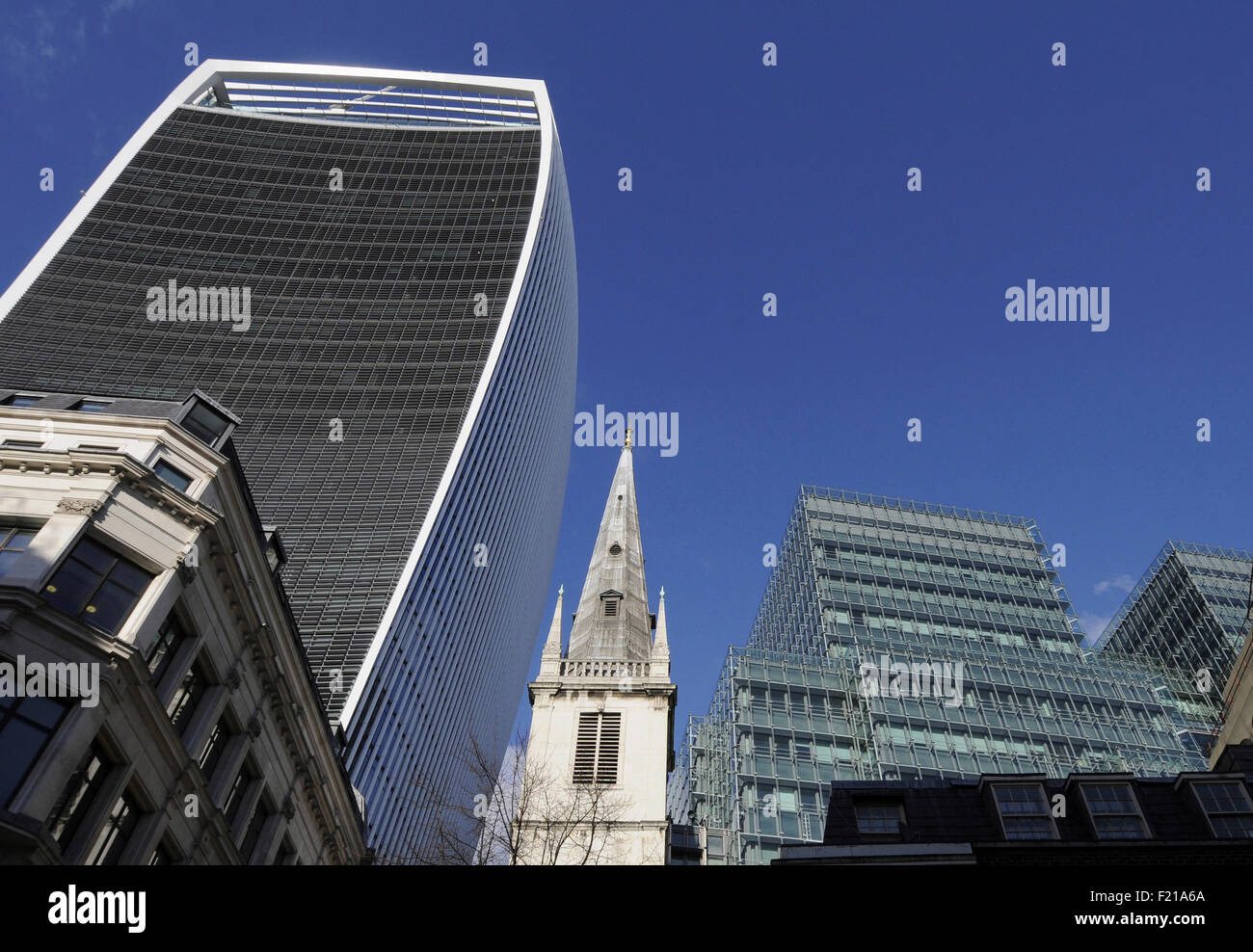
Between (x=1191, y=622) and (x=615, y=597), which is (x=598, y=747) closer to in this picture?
(x=615, y=597)

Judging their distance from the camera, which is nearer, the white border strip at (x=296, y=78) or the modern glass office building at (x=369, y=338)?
the modern glass office building at (x=369, y=338)

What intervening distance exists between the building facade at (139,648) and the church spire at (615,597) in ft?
73.0

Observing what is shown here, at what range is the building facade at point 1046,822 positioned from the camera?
26.2 metres

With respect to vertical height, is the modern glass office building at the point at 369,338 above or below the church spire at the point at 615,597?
above

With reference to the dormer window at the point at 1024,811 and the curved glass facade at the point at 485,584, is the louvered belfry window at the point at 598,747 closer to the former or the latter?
the dormer window at the point at 1024,811

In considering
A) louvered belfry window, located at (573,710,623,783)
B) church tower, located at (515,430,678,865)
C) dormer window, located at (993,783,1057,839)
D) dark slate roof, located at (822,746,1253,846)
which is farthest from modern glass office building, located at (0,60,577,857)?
dormer window, located at (993,783,1057,839)

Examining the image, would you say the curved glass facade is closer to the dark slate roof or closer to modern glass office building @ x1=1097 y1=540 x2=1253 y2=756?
the dark slate roof

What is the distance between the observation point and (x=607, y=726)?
157 feet

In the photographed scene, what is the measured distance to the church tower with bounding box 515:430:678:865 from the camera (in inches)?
1666

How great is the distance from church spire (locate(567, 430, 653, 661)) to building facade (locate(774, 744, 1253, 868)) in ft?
76.1

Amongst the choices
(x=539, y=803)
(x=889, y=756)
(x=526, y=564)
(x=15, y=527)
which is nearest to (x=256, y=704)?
(x=15, y=527)

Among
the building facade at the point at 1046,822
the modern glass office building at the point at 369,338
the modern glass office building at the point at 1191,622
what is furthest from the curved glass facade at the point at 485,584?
the modern glass office building at the point at 1191,622
